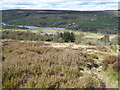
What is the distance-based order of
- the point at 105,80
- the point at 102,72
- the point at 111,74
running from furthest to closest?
the point at 102,72 < the point at 111,74 < the point at 105,80

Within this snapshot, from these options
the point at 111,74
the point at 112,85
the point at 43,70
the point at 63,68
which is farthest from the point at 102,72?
the point at 43,70

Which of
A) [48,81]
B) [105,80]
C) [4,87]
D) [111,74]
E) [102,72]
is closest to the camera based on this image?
[4,87]

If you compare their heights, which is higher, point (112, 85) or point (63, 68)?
point (63, 68)

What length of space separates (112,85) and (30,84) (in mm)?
3369

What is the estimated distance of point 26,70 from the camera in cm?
580

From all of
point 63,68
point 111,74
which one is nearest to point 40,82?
point 63,68

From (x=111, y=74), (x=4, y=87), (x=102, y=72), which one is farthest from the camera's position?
(x=102, y=72)

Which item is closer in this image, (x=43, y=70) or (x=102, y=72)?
(x=43, y=70)

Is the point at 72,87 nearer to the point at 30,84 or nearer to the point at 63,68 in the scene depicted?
the point at 30,84

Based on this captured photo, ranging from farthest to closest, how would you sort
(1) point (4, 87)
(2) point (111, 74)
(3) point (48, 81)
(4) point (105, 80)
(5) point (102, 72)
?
(5) point (102, 72), (2) point (111, 74), (4) point (105, 80), (3) point (48, 81), (1) point (4, 87)

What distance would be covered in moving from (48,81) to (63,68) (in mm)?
1820

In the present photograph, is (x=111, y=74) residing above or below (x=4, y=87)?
below

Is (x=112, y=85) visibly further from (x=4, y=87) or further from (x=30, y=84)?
(x=4, y=87)

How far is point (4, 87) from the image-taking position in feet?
14.5
